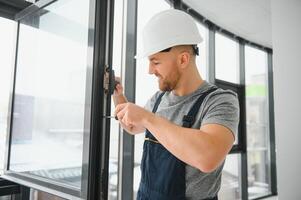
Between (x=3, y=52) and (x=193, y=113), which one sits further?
(x=3, y=52)

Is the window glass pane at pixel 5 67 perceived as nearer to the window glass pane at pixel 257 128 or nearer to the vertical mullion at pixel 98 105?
the vertical mullion at pixel 98 105

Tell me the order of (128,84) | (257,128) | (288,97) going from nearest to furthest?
(288,97), (128,84), (257,128)

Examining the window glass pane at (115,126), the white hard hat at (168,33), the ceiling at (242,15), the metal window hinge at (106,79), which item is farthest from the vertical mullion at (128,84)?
the ceiling at (242,15)

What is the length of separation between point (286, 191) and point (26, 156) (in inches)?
59.2

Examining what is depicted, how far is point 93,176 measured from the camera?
1.18 metres

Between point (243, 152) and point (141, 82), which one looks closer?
point (141, 82)

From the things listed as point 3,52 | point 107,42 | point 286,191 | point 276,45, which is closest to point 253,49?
point 276,45

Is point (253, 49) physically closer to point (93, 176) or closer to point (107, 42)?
point (107, 42)

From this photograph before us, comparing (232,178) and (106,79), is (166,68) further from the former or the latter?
(232,178)

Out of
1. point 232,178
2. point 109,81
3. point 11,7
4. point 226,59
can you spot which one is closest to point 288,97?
point 109,81

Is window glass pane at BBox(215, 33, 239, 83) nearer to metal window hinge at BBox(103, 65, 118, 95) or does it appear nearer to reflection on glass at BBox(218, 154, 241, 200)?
reflection on glass at BBox(218, 154, 241, 200)

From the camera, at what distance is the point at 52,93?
1464 mm

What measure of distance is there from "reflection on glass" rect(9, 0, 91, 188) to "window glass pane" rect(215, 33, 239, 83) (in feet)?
7.69

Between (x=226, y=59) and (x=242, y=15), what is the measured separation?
0.70 metres
